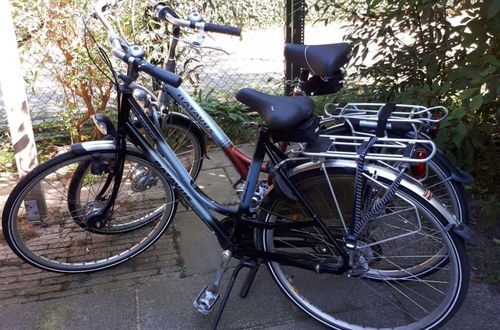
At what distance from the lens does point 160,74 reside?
2156 millimetres

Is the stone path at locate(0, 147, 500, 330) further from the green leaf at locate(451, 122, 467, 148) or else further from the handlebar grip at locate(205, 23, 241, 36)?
the handlebar grip at locate(205, 23, 241, 36)

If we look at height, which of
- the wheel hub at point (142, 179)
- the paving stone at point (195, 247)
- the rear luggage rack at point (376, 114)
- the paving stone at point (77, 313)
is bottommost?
the paving stone at point (77, 313)

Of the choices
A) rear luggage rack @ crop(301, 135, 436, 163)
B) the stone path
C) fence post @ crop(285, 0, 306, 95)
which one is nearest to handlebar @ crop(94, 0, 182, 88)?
rear luggage rack @ crop(301, 135, 436, 163)

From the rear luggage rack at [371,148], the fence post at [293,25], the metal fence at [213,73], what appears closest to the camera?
the rear luggage rack at [371,148]

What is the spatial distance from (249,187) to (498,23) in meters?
1.57

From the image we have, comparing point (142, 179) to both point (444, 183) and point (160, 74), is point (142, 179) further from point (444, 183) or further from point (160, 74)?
point (444, 183)

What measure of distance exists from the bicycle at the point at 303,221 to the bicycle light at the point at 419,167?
13 cm

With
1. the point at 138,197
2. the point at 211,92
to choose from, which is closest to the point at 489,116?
the point at 138,197

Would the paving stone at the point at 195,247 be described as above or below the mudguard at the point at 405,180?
below

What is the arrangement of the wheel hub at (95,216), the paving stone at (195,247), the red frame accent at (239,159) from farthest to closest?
1. the paving stone at (195,247)
2. the wheel hub at (95,216)
3. the red frame accent at (239,159)

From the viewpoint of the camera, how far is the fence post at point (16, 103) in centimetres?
303

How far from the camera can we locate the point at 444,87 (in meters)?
3.07

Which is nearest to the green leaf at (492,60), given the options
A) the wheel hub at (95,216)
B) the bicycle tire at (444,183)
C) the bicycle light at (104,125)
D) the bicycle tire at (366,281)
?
the bicycle tire at (444,183)

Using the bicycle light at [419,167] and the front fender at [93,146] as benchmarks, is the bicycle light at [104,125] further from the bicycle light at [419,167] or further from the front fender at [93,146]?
the bicycle light at [419,167]
